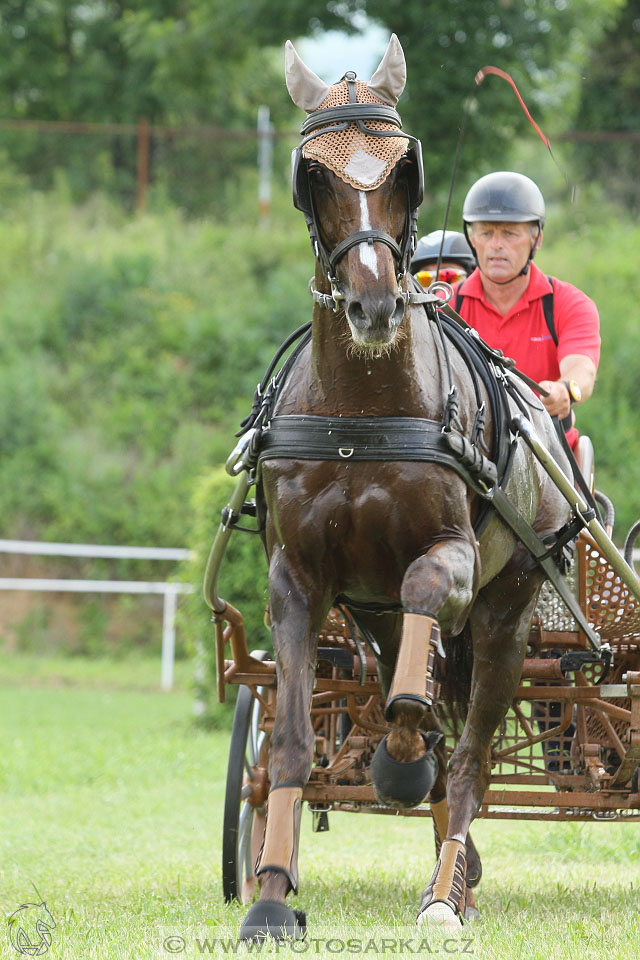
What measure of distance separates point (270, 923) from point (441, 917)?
0.67 metres

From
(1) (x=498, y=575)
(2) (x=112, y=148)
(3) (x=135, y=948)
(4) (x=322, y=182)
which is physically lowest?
(3) (x=135, y=948)

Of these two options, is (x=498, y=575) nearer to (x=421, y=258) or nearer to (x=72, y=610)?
(x=421, y=258)

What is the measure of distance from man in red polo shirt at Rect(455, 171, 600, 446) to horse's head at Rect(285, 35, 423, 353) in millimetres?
1798

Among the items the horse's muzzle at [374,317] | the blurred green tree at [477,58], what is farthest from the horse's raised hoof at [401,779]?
the blurred green tree at [477,58]

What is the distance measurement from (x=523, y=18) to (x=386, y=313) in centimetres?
1629

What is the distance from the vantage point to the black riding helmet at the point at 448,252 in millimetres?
6660

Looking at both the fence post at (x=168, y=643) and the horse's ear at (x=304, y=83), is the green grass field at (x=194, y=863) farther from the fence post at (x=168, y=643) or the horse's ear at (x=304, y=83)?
the horse's ear at (x=304, y=83)

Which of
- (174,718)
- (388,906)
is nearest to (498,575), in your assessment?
(388,906)

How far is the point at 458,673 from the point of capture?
5.27m

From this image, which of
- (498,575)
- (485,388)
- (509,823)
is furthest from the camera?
(509,823)

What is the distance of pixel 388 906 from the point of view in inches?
196

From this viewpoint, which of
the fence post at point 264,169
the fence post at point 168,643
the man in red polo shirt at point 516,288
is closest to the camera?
the man in red polo shirt at point 516,288

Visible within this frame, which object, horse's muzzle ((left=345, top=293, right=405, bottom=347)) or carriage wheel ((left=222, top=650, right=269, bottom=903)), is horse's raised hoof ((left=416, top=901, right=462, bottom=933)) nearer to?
carriage wheel ((left=222, top=650, right=269, bottom=903))

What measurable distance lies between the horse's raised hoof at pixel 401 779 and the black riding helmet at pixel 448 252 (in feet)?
11.2
